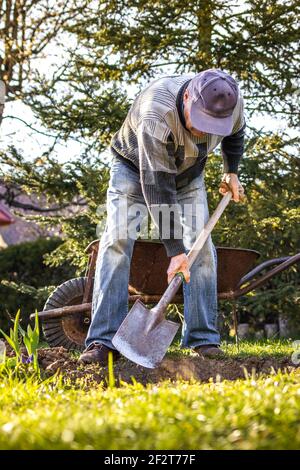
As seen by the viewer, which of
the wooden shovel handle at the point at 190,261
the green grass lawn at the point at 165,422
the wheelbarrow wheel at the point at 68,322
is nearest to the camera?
the green grass lawn at the point at 165,422

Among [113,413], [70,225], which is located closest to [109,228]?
[113,413]

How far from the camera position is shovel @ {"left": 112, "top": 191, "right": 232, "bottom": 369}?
3.59 m

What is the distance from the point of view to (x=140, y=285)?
4.75 m

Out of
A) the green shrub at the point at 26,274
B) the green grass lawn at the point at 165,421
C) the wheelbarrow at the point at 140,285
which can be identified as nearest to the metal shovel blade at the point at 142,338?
the wheelbarrow at the point at 140,285

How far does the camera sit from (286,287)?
→ 6.79m

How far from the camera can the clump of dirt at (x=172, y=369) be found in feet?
11.7

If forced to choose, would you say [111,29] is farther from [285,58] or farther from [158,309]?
[158,309]

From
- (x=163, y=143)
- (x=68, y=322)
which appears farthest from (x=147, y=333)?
(x=68, y=322)

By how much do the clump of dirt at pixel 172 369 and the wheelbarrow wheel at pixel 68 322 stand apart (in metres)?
1.13

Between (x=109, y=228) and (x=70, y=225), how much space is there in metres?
2.98

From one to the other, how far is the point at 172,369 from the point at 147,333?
219mm

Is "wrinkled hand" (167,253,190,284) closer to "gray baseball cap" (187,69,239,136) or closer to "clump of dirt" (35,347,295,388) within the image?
"clump of dirt" (35,347,295,388)

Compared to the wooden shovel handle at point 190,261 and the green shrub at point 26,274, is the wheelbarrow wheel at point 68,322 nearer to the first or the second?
the wooden shovel handle at point 190,261

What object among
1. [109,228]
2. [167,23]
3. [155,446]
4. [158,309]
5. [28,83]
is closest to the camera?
[155,446]
